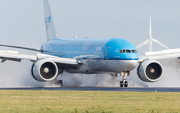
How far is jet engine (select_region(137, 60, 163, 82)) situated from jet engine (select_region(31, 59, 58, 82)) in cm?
805

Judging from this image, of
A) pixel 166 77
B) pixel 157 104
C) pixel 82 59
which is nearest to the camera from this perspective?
pixel 157 104

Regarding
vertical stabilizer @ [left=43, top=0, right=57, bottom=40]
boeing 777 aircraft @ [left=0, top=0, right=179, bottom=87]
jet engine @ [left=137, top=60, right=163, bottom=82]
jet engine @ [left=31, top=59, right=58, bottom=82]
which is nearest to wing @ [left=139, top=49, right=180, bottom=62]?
boeing 777 aircraft @ [left=0, top=0, right=179, bottom=87]

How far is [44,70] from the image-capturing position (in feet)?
158

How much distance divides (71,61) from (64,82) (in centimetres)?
653

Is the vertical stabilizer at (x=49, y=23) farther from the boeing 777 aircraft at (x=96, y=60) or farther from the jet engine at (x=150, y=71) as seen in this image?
the jet engine at (x=150, y=71)

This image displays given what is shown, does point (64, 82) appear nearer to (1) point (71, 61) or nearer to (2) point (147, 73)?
(1) point (71, 61)

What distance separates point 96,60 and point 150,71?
5.31 m

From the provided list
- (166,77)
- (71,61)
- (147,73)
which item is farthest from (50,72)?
(166,77)

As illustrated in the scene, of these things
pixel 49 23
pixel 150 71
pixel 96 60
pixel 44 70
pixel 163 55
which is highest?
pixel 49 23

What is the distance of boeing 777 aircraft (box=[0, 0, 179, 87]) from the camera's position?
4722 centimetres

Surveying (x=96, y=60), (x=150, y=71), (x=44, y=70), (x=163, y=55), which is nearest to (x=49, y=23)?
(x=96, y=60)

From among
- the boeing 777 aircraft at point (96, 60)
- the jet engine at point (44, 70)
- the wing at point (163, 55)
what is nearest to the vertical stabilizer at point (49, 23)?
the boeing 777 aircraft at point (96, 60)

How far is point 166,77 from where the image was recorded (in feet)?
183

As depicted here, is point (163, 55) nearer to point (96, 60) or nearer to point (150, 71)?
point (150, 71)
